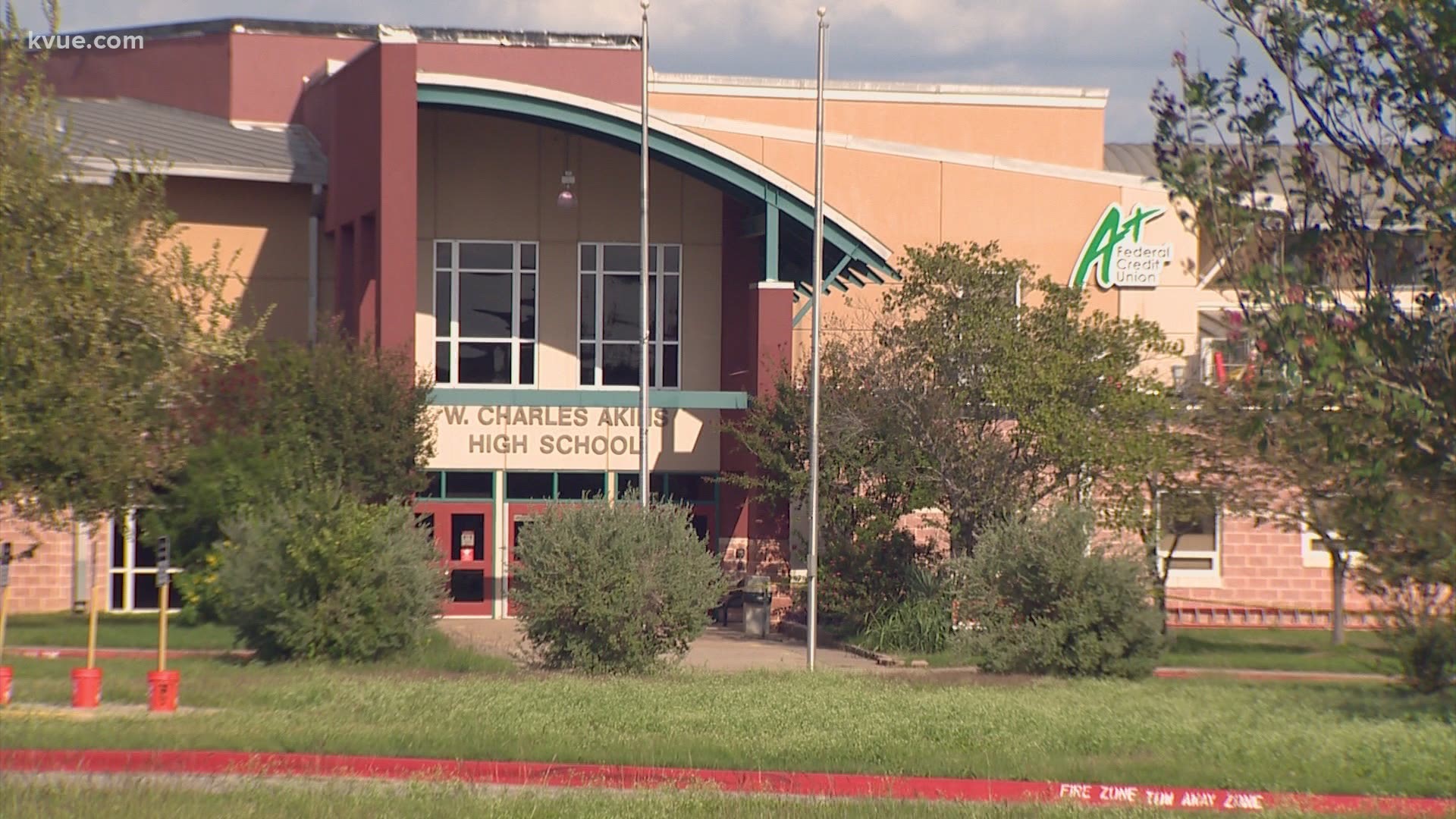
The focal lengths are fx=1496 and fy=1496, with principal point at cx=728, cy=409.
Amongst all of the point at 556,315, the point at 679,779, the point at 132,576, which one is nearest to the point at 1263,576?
the point at 556,315

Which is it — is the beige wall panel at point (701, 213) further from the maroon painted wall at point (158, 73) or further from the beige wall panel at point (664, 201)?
the maroon painted wall at point (158, 73)

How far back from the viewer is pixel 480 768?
1344cm

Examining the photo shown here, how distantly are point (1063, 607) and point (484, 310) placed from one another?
17660 mm

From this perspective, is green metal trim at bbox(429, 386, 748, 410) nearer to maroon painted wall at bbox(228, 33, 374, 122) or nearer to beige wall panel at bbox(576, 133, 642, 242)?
beige wall panel at bbox(576, 133, 642, 242)

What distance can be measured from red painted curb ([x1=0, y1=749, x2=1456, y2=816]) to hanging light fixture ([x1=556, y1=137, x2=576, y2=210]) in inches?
809

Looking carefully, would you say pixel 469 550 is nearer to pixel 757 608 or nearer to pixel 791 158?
pixel 757 608

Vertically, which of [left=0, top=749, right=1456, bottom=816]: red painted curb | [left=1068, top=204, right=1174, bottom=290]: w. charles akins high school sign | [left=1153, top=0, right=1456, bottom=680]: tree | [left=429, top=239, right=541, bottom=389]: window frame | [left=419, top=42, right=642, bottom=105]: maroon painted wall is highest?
[left=419, top=42, right=642, bottom=105]: maroon painted wall

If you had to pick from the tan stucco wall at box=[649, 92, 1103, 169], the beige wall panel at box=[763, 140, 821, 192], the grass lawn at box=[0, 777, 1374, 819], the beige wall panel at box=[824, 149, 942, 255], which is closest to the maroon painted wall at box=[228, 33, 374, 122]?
the tan stucco wall at box=[649, 92, 1103, 169]

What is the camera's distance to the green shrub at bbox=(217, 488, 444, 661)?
2144 centimetres

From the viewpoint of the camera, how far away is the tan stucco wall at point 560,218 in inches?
1357

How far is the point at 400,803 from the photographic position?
11.2 metres

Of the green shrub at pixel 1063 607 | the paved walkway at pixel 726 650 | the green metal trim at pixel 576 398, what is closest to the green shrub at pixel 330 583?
the paved walkway at pixel 726 650

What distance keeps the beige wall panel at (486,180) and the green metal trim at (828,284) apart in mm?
6528

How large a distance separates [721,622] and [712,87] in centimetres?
1695
